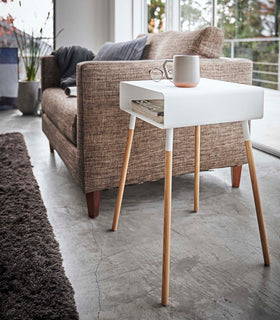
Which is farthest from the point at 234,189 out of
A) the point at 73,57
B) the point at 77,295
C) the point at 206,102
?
the point at 73,57

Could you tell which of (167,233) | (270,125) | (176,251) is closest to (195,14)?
(270,125)

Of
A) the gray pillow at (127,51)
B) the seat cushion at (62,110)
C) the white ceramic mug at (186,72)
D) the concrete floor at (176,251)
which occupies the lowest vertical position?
the concrete floor at (176,251)

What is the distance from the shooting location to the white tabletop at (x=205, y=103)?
4.24 feet

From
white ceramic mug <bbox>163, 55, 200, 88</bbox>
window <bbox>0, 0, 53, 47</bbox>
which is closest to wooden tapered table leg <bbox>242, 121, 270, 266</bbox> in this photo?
white ceramic mug <bbox>163, 55, 200, 88</bbox>

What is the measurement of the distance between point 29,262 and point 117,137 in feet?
2.26

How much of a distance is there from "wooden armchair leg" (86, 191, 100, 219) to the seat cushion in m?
0.28

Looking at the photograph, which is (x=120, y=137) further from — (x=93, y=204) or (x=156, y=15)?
(x=156, y=15)

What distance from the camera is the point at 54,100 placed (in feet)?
8.52

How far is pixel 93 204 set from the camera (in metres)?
1.84

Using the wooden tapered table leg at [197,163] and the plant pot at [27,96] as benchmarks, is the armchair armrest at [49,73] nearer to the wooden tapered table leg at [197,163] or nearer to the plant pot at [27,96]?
the plant pot at [27,96]

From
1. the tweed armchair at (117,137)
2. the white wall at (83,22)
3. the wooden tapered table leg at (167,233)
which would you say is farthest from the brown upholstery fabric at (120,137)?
the white wall at (83,22)

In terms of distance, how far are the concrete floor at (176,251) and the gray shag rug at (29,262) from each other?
2.1 inches

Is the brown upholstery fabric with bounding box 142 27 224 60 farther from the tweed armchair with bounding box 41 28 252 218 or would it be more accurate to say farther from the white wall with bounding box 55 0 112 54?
the white wall with bounding box 55 0 112 54

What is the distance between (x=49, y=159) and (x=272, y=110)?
1578mm
